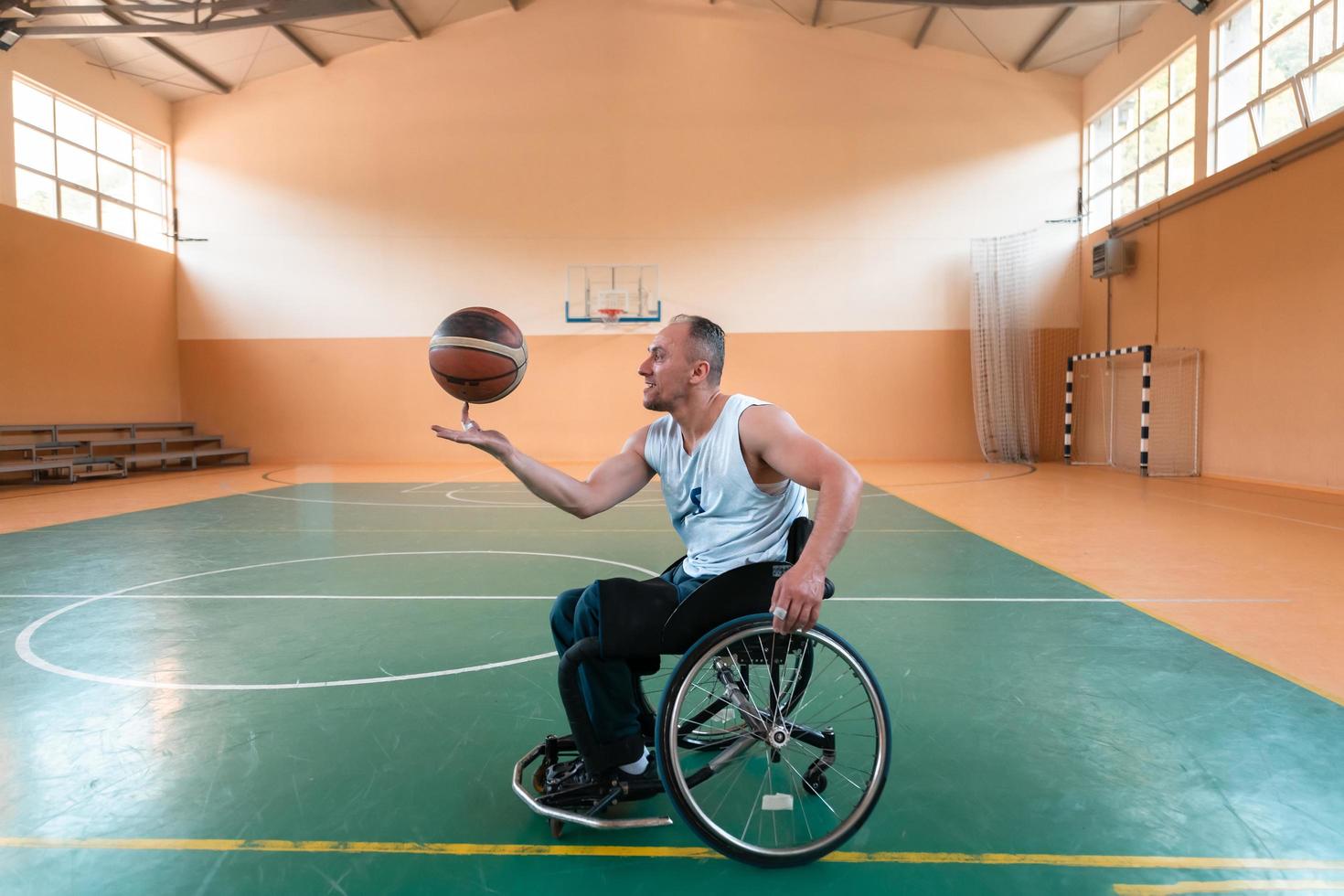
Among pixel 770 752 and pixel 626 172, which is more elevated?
pixel 626 172

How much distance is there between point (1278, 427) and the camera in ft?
29.2

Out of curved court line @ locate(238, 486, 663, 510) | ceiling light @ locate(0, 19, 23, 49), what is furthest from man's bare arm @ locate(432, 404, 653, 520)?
ceiling light @ locate(0, 19, 23, 49)

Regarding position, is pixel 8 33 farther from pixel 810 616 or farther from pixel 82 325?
pixel 810 616

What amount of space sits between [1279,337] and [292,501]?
35.1 feet

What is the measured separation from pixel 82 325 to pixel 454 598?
37.8ft

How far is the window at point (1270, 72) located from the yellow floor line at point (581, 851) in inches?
367

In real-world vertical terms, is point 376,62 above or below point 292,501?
above

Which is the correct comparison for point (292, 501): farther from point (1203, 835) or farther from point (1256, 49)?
point (1256, 49)

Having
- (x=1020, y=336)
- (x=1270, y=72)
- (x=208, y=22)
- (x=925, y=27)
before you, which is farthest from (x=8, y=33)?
(x=1270, y=72)

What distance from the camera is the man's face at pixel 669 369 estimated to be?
2061 millimetres

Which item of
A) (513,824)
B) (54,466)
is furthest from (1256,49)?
(54,466)

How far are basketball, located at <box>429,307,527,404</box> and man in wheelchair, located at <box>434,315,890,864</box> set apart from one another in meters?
0.33

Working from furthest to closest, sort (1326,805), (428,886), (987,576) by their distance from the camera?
1. (987,576)
2. (1326,805)
3. (428,886)

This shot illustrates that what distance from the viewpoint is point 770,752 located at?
2.01 meters
